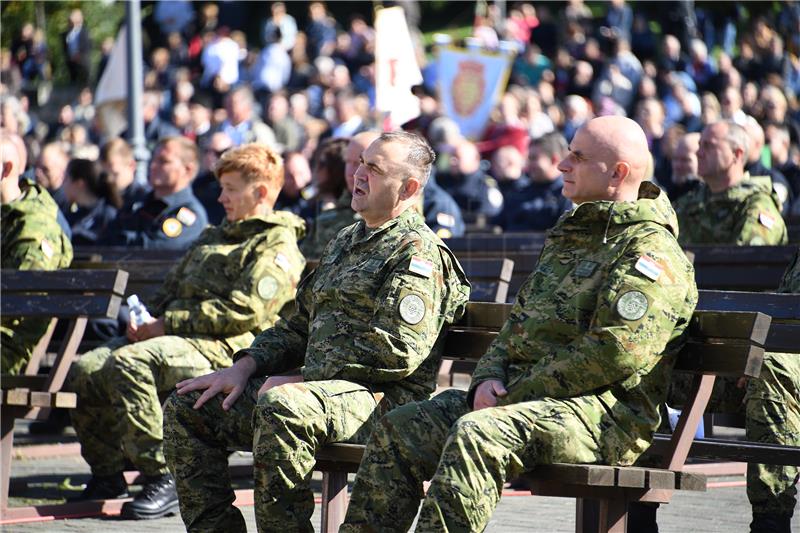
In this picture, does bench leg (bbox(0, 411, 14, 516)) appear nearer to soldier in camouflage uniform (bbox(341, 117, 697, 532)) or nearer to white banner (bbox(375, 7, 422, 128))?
soldier in camouflage uniform (bbox(341, 117, 697, 532))

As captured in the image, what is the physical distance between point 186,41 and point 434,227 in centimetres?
1855

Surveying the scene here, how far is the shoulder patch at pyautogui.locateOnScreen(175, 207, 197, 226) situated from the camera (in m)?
9.71

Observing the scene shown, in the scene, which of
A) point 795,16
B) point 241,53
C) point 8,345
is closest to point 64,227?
point 8,345

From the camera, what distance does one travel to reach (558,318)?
4.96 metres

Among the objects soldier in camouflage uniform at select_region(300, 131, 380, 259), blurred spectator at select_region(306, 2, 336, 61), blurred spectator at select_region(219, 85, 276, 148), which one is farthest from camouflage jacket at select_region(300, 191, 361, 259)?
blurred spectator at select_region(306, 2, 336, 61)

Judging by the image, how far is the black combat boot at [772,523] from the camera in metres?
6.03

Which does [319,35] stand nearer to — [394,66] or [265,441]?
[394,66]

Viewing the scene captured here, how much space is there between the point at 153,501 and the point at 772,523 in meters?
2.84

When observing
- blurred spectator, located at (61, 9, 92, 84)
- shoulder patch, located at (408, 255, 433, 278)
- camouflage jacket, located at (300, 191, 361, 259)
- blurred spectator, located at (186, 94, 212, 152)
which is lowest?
blurred spectator, located at (61, 9, 92, 84)

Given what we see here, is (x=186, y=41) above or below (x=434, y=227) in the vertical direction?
below

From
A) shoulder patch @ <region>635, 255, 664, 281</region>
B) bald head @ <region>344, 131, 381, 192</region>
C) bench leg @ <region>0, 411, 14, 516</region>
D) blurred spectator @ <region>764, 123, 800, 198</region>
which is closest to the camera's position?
shoulder patch @ <region>635, 255, 664, 281</region>

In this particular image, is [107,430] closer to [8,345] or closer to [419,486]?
[8,345]

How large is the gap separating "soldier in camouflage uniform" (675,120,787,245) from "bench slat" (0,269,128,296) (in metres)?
3.35

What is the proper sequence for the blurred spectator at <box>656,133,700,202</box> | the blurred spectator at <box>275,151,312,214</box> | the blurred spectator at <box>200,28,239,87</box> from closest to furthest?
1. the blurred spectator at <box>656,133,700,202</box>
2. the blurred spectator at <box>275,151,312,214</box>
3. the blurred spectator at <box>200,28,239,87</box>
